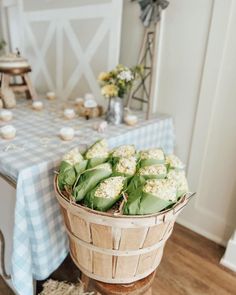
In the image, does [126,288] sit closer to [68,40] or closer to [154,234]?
[154,234]

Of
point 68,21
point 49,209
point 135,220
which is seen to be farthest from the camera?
point 68,21

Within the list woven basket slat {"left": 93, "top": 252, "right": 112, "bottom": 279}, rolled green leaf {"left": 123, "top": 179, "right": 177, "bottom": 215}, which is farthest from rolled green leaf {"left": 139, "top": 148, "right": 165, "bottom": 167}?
woven basket slat {"left": 93, "top": 252, "right": 112, "bottom": 279}

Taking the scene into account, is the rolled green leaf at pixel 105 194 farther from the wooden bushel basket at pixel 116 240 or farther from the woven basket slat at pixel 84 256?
the woven basket slat at pixel 84 256

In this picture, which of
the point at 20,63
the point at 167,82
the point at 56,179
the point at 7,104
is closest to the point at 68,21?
the point at 20,63

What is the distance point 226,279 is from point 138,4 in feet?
6.00

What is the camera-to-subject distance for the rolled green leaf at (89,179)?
0.83m

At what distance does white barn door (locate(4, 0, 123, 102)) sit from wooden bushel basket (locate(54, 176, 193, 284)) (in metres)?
1.26

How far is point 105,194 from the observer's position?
79 centimetres

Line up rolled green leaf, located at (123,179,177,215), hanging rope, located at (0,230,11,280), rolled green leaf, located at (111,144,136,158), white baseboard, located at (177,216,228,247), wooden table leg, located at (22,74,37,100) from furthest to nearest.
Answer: wooden table leg, located at (22,74,37,100)
white baseboard, located at (177,216,228,247)
hanging rope, located at (0,230,11,280)
rolled green leaf, located at (111,144,136,158)
rolled green leaf, located at (123,179,177,215)

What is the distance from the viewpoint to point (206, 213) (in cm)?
175

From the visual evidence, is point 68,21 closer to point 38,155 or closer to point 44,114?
point 44,114

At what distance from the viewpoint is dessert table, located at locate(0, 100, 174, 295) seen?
99 cm

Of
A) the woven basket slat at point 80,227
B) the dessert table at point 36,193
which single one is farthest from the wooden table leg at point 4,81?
the woven basket slat at point 80,227

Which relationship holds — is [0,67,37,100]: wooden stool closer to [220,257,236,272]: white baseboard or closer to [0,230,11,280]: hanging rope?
[0,230,11,280]: hanging rope
